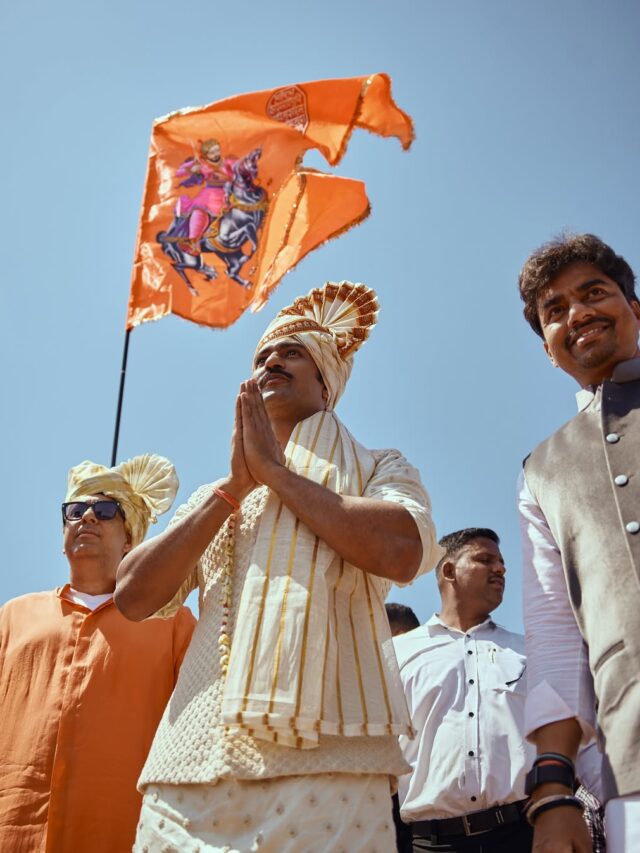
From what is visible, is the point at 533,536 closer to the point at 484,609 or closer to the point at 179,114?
the point at 484,609

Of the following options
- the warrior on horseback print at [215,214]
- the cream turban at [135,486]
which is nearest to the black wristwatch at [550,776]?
the cream turban at [135,486]

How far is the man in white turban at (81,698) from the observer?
3.97 m

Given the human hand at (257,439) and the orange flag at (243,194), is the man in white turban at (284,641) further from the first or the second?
the orange flag at (243,194)

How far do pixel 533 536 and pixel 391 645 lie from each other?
546 millimetres

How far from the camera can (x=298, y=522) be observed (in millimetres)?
2900

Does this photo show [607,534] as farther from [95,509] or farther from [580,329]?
[95,509]

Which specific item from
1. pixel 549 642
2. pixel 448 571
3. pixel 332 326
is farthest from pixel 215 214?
pixel 549 642

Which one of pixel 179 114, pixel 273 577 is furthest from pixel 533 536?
pixel 179 114

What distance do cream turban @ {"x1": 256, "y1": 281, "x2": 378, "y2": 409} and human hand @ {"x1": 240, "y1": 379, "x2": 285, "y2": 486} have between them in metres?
0.53

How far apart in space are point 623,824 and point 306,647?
896mm

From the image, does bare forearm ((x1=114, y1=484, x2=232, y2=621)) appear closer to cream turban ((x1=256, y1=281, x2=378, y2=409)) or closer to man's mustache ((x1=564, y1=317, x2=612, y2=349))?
cream turban ((x1=256, y1=281, x2=378, y2=409))

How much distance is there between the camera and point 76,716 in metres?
4.19

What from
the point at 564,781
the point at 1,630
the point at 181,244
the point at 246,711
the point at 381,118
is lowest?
the point at 564,781

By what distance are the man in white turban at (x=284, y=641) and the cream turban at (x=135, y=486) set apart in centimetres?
192
